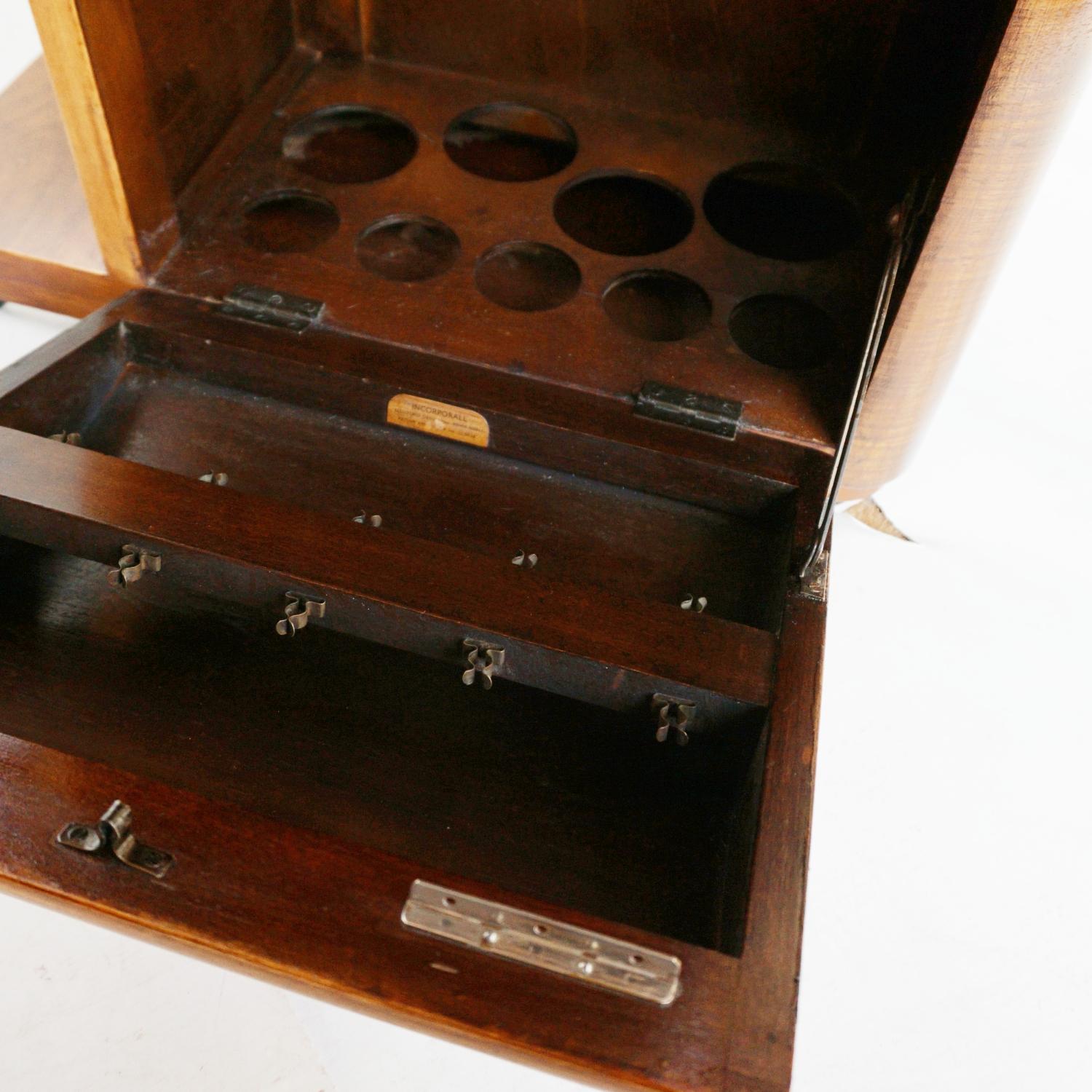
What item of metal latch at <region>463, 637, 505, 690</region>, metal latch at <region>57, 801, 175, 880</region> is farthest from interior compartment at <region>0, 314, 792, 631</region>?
metal latch at <region>57, 801, 175, 880</region>

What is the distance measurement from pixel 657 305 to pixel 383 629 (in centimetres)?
55

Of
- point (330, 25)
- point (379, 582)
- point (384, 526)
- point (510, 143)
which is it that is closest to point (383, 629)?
point (379, 582)

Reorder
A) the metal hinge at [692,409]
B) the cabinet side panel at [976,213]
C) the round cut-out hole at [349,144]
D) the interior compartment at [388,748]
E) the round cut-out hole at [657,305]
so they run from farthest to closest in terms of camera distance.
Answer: the round cut-out hole at [349,144] → the round cut-out hole at [657,305] → the metal hinge at [692,409] → the interior compartment at [388,748] → the cabinet side panel at [976,213]

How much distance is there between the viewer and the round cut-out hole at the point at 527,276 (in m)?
1.34

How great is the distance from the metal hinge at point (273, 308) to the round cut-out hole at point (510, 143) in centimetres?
33

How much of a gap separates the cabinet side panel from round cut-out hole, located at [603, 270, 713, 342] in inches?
9.1

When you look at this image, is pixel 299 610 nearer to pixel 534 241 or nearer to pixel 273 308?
pixel 273 308

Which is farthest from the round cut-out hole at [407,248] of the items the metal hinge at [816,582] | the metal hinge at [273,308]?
the metal hinge at [816,582]

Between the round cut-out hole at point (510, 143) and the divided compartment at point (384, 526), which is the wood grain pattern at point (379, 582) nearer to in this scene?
the divided compartment at point (384, 526)

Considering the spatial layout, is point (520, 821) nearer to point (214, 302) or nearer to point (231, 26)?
point (214, 302)

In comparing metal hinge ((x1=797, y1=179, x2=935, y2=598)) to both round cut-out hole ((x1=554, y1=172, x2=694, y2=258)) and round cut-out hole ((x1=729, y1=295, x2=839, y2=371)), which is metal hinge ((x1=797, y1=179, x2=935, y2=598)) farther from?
round cut-out hole ((x1=554, y1=172, x2=694, y2=258))

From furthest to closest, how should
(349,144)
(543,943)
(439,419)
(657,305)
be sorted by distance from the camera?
(349,144)
(657,305)
(439,419)
(543,943)

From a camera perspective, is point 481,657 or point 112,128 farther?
point 112,128

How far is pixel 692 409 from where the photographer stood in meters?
1.19
